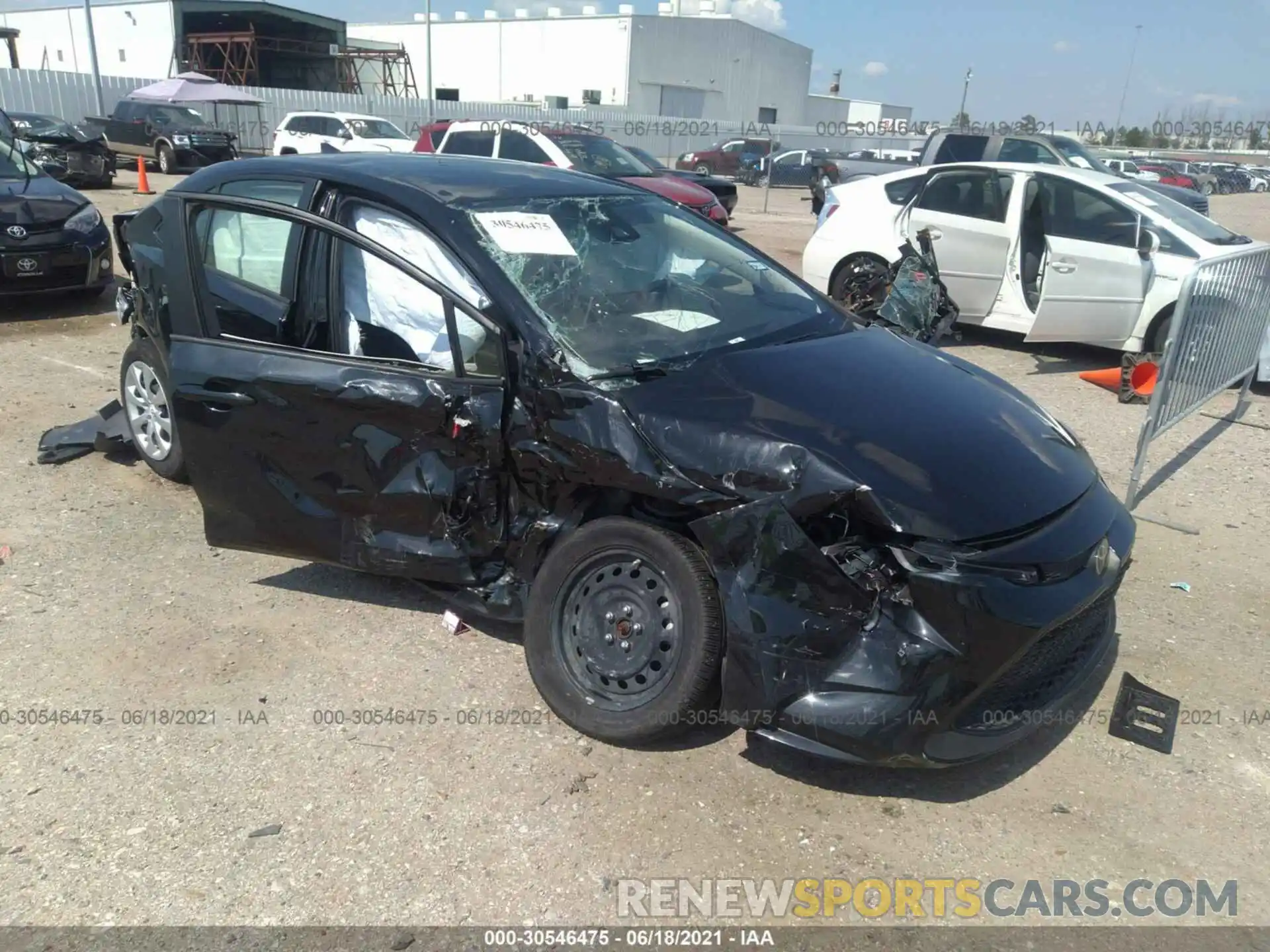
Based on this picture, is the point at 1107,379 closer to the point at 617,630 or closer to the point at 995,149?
the point at 617,630

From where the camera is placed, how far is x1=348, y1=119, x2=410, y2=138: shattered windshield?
2100cm

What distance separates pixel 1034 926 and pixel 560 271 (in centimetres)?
255

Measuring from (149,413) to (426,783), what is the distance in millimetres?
3180

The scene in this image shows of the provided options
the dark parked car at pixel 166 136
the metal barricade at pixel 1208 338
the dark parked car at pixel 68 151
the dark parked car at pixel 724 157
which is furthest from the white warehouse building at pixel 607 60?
the metal barricade at pixel 1208 338

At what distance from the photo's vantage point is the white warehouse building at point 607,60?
176 ft

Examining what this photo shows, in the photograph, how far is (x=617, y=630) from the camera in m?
3.07

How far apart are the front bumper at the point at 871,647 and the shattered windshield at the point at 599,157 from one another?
11.2 meters

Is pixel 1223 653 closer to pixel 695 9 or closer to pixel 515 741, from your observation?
pixel 515 741

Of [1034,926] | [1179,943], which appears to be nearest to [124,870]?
[1034,926]

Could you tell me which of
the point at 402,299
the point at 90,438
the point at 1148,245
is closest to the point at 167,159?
the point at 90,438

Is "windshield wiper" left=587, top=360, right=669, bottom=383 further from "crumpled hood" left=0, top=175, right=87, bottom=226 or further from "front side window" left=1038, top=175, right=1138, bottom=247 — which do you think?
"crumpled hood" left=0, top=175, right=87, bottom=226

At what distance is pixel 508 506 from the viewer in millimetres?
3383

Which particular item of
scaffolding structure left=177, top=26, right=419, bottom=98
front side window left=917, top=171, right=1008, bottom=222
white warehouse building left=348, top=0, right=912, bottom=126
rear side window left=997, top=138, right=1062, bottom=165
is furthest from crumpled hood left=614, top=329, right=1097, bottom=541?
white warehouse building left=348, top=0, right=912, bottom=126

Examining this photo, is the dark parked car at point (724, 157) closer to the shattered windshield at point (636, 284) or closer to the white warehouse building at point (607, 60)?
the white warehouse building at point (607, 60)
